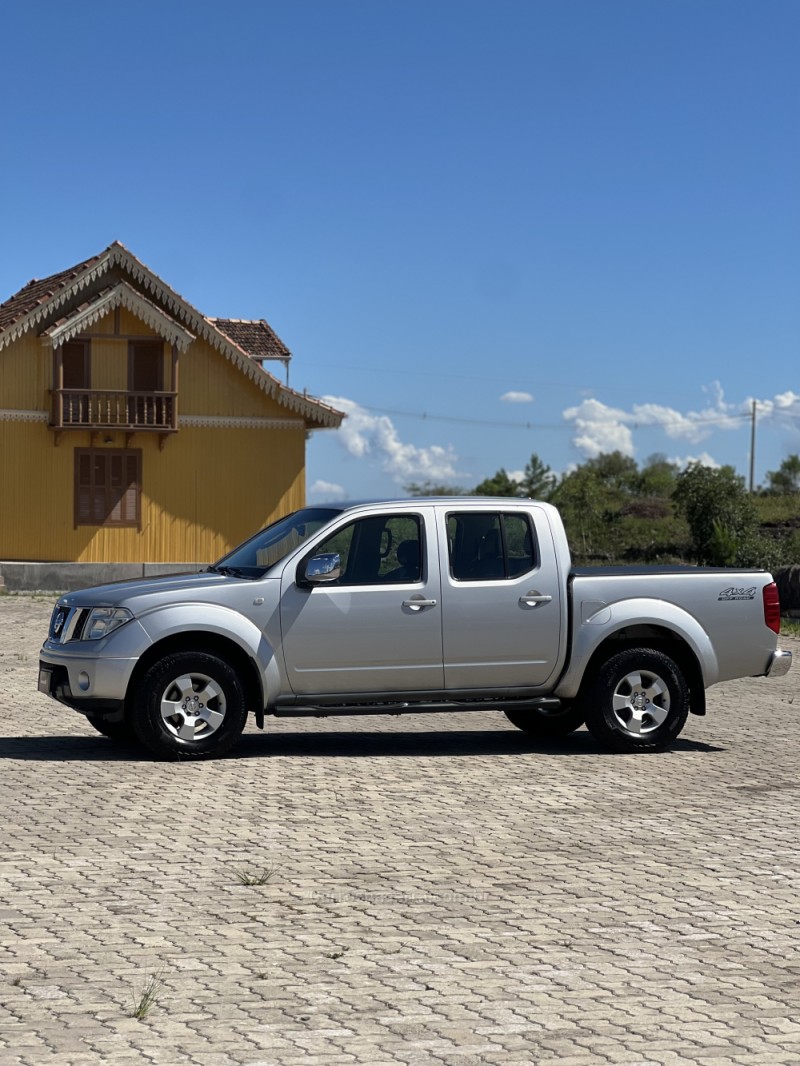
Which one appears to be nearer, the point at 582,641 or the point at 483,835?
the point at 483,835

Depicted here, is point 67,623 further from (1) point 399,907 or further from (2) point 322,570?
(1) point 399,907

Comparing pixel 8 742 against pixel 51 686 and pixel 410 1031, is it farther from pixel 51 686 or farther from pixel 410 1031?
pixel 410 1031

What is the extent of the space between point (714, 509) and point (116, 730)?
43236 millimetres

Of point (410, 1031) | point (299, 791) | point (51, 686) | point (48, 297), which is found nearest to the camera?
point (410, 1031)

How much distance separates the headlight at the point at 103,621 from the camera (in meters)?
11.4

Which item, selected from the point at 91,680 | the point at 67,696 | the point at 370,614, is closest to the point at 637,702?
the point at 370,614

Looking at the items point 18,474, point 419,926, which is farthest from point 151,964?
point 18,474

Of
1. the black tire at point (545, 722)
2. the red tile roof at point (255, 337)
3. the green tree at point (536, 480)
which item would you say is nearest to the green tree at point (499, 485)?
the green tree at point (536, 480)

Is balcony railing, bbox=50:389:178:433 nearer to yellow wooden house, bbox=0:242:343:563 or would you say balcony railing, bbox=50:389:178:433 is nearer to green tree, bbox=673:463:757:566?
yellow wooden house, bbox=0:242:343:563

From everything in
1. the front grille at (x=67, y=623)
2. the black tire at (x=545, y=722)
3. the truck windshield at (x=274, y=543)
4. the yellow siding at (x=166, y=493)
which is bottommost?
the black tire at (x=545, y=722)

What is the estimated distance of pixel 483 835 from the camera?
8.85 meters

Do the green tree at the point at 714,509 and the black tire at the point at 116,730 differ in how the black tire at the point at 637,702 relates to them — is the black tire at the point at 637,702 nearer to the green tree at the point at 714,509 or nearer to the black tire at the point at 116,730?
the black tire at the point at 116,730

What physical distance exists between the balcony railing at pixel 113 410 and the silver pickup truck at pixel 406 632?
87.6 feet

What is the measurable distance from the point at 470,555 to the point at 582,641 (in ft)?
3.50
